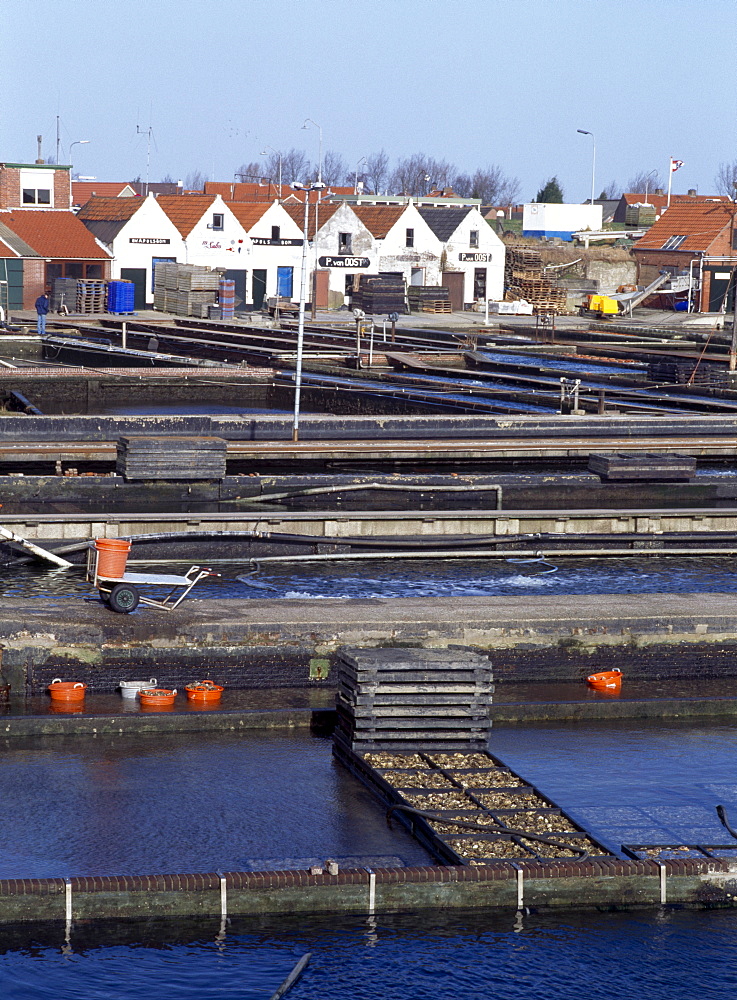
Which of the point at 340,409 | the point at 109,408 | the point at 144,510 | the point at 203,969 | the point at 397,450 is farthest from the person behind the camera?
the point at 109,408

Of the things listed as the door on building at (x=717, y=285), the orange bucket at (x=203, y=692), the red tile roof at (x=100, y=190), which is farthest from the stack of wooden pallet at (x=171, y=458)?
the red tile roof at (x=100, y=190)

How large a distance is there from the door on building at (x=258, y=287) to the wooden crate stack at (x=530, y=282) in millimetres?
13473

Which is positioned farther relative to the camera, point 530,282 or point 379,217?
point 530,282

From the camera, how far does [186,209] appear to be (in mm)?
66375

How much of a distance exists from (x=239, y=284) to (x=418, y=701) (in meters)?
55.5

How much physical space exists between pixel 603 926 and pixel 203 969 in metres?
3.07

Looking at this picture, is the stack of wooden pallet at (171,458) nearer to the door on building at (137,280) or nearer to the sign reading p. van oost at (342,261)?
the door on building at (137,280)

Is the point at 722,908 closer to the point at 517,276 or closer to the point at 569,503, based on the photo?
the point at 569,503

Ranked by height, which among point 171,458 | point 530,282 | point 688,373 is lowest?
point 171,458

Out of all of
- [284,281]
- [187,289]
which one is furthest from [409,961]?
[284,281]

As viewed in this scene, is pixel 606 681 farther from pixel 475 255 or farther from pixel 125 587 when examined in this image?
pixel 475 255

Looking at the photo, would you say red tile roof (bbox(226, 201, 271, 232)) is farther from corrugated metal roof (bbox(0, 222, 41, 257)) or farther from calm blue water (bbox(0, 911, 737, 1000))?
calm blue water (bbox(0, 911, 737, 1000))

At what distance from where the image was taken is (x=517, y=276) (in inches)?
2921

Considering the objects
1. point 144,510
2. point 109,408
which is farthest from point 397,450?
point 109,408
